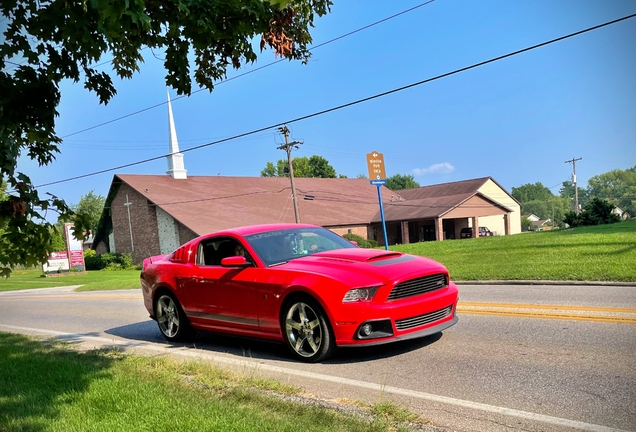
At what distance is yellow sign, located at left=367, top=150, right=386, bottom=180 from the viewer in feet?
57.1

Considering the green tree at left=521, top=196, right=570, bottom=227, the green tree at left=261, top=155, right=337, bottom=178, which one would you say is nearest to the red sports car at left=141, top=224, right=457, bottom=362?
the green tree at left=261, top=155, right=337, bottom=178

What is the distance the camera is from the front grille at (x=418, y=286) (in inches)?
234

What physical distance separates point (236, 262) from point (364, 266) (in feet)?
5.60

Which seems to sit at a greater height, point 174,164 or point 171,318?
point 174,164

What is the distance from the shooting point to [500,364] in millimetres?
5461

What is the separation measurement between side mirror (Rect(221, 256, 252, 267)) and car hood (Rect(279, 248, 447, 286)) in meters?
0.54

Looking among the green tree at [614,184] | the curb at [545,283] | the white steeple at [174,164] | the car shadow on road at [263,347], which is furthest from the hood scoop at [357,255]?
the green tree at [614,184]

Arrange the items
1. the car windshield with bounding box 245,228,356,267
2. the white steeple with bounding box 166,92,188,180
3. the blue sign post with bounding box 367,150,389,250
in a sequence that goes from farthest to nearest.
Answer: the white steeple with bounding box 166,92,188,180, the blue sign post with bounding box 367,150,389,250, the car windshield with bounding box 245,228,356,267

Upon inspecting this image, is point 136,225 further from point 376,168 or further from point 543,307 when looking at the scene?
point 543,307

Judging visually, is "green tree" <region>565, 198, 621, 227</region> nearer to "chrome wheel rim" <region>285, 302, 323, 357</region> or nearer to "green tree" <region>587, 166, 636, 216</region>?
"chrome wheel rim" <region>285, 302, 323, 357</region>

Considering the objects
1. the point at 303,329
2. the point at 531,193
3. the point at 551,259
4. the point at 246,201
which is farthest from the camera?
the point at 531,193

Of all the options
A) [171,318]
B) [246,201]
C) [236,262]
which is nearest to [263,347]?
[236,262]

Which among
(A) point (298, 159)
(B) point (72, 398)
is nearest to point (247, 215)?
(B) point (72, 398)

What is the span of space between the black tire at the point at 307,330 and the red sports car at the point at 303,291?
0.4 inches
